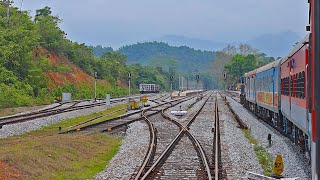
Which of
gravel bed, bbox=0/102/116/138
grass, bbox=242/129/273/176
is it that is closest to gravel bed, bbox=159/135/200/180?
grass, bbox=242/129/273/176

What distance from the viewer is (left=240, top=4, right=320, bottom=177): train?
353cm

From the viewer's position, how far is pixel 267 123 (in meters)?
27.4

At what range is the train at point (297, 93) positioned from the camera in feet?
11.6

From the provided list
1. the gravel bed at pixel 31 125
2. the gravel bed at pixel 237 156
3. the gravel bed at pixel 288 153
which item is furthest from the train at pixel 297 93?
the gravel bed at pixel 31 125

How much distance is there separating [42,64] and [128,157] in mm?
45942

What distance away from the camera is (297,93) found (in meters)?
12.2

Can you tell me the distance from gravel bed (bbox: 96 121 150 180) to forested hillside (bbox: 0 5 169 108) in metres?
24.0

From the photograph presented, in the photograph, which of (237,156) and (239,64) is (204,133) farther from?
(239,64)

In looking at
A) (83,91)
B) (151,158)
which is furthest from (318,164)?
(83,91)

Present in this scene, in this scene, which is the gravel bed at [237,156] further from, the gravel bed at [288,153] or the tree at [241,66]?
the tree at [241,66]

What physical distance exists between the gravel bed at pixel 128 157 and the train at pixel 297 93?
4.53 meters

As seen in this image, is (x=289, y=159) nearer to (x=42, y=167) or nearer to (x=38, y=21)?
(x=42, y=167)

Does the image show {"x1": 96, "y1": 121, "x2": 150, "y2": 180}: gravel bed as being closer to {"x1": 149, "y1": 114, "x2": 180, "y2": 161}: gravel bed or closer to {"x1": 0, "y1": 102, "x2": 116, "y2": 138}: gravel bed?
{"x1": 149, "y1": 114, "x2": 180, "y2": 161}: gravel bed

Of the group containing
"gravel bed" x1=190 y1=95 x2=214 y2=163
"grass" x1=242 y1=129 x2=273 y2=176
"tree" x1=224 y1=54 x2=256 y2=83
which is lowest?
"grass" x1=242 y1=129 x2=273 y2=176
